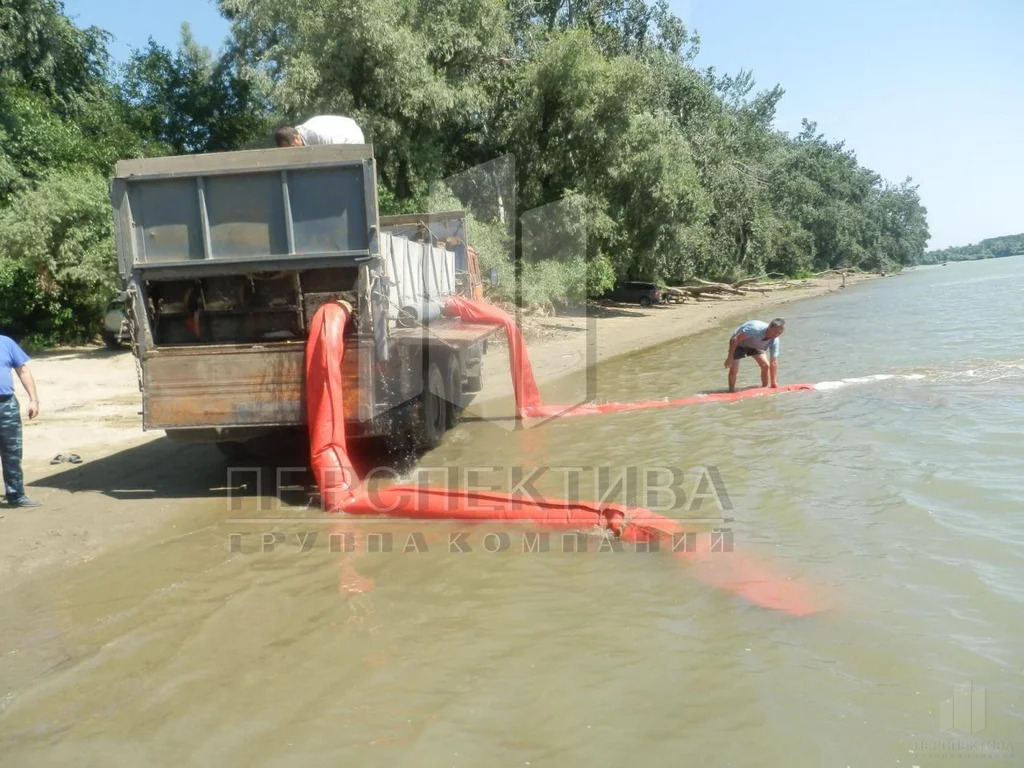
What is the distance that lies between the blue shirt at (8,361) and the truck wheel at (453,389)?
437cm

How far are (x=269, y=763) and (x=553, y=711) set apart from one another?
4.21ft

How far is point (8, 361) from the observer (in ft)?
23.4

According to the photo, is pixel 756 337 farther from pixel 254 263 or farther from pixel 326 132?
pixel 254 263

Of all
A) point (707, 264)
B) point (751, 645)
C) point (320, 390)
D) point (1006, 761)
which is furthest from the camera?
point (707, 264)

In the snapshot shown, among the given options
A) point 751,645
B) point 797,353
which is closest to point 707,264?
point 797,353

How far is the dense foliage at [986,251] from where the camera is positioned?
174750mm

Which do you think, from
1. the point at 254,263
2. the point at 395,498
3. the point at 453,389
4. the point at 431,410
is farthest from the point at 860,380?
the point at 254,263

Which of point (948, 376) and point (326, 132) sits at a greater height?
point (326, 132)

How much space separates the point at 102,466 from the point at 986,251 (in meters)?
212

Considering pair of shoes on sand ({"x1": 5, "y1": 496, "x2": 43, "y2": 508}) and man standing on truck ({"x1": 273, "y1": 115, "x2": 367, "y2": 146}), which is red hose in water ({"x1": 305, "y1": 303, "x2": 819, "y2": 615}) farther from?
pair of shoes on sand ({"x1": 5, "y1": 496, "x2": 43, "y2": 508})

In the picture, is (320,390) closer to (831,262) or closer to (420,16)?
(420,16)

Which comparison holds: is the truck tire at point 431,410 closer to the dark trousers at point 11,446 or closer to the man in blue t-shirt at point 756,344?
the dark trousers at point 11,446

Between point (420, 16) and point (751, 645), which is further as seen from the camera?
point (420, 16)

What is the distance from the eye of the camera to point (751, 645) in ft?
14.5
